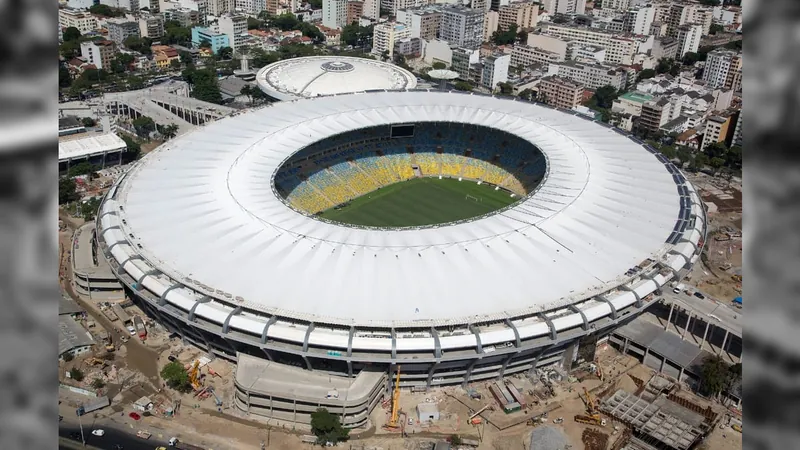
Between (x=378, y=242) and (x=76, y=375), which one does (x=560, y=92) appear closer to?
(x=378, y=242)

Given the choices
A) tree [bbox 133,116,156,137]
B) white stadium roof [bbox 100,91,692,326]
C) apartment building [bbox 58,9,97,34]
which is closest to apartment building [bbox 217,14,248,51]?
apartment building [bbox 58,9,97,34]

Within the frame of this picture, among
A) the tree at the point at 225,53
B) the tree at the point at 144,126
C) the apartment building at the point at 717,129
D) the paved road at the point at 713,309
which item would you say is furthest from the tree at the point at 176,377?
the tree at the point at 225,53

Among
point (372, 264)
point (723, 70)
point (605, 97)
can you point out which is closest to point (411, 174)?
point (372, 264)

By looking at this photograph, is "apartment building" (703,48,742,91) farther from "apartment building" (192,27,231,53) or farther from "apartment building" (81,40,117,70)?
"apartment building" (81,40,117,70)

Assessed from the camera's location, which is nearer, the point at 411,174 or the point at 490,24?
the point at 411,174

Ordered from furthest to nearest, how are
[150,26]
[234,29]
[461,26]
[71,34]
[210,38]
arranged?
[461,26], [150,26], [234,29], [210,38], [71,34]

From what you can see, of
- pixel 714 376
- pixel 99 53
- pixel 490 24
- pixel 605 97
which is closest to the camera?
pixel 714 376

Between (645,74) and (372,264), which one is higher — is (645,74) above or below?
above

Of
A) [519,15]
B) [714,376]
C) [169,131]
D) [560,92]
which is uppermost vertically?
[519,15]
